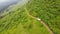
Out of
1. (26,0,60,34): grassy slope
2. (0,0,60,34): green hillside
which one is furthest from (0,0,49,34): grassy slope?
(26,0,60,34): grassy slope

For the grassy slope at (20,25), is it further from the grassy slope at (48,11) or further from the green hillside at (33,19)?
the grassy slope at (48,11)

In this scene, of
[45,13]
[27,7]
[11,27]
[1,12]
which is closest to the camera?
[45,13]

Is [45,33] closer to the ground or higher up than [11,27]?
higher up

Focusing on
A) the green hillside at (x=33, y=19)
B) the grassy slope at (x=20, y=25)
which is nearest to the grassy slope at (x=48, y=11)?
the green hillside at (x=33, y=19)

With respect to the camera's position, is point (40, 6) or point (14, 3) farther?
point (14, 3)

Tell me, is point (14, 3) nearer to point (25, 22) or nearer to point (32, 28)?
point (25, 22)

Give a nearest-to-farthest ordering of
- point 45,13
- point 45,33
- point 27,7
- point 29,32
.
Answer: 1. point 45,33
2. point 29,32
3. point 45,13
4. point 27,7

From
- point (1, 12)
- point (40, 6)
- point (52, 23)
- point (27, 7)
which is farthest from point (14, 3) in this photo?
point (52, 23)
